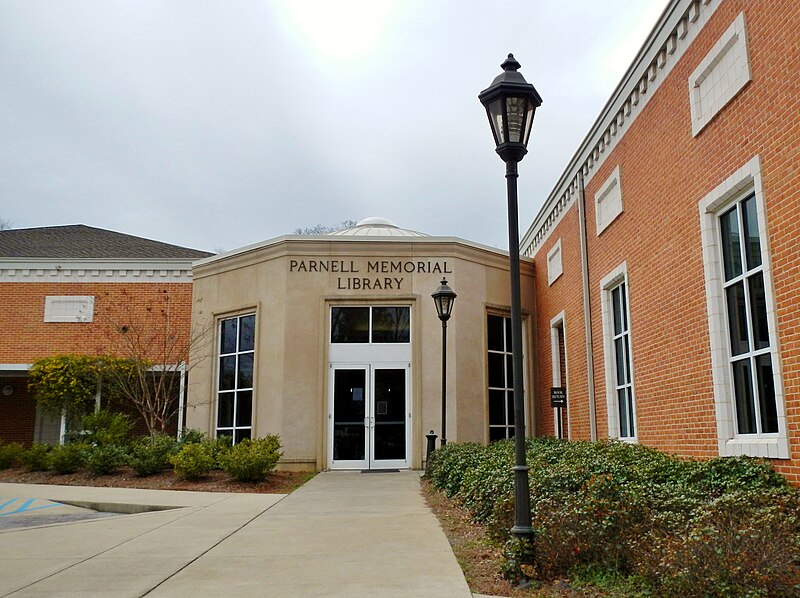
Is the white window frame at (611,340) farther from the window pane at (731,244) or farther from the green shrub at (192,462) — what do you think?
the green shrub at (192,462)

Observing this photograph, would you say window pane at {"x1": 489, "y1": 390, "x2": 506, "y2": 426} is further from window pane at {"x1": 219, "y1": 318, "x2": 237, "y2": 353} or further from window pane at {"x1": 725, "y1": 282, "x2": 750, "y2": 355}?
window pane at {"x1": 725, "y1": 282, "x2": 750, "y2": 355}

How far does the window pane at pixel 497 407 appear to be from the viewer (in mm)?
17781

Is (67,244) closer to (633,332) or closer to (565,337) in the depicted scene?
(565,337)

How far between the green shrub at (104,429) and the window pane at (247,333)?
11.3ft

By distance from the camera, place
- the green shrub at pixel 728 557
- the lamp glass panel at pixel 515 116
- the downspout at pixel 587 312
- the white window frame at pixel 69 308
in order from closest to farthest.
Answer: the green shrub at pixel 728 557 → the lamp glass panel at pixel 515 116 → the downspout at pixel 587 312 → the white window frame at pixel 69 308

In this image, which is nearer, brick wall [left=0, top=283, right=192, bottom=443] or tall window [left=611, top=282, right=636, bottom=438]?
tall window [left=611, top=282, right=636, bottom=438]

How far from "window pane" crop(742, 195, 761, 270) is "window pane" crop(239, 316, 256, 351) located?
1216cm

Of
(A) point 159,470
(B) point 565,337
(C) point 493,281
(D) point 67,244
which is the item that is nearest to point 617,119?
(B) point 565,337

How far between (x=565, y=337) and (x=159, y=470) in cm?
914

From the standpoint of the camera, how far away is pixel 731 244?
28.0ft

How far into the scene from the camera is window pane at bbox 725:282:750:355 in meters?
8.23

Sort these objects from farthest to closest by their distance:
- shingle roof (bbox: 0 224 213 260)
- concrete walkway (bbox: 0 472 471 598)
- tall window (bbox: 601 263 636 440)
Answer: shingle roof (bbox: 0 224 213 260)
tall window (bbox: 601 263 636 440)
concrete walkway (bbox: 0 472 471 598)

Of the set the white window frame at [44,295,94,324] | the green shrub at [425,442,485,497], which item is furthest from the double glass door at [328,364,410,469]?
the white window frame at [44,295,94,324]

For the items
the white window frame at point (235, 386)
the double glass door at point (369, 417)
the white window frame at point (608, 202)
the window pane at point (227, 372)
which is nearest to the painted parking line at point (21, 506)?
the white window frame at point (235, 386)
